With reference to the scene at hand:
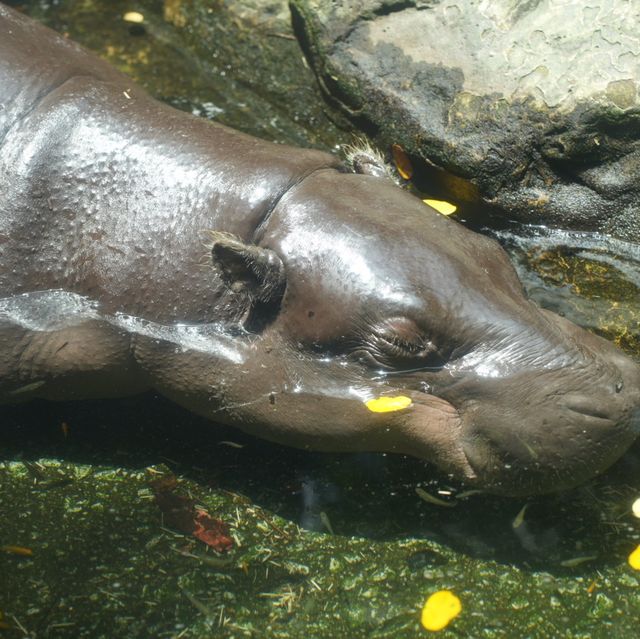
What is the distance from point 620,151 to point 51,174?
3.78 m

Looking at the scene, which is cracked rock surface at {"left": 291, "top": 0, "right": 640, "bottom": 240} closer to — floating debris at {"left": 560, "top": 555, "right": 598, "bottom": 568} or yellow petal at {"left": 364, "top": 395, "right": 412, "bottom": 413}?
yellow petal at {"left": 364, "top": 395, "right": 412, "bottom": 413}

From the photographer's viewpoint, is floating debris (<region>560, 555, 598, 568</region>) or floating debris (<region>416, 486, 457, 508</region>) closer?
floating debris (<region>560, 555, 598, 568</region>)

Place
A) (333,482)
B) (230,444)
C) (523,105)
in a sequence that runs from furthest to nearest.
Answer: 1. (523,105)
2. (230,444)
3. (333,482)

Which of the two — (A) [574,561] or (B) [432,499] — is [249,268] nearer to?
(B) [432,499]

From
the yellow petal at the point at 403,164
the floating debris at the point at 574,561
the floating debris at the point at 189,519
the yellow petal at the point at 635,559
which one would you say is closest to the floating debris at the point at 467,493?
the floating debris at the point at 574,561

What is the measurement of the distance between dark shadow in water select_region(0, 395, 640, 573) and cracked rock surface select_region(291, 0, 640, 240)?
7.01 feet

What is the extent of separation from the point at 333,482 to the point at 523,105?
10.1 ft

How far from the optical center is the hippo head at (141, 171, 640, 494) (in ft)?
16.9

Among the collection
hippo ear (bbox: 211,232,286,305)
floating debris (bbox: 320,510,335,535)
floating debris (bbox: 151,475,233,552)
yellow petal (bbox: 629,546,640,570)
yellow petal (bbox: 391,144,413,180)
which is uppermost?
yellow petal (bbox: 391,144,413,180)

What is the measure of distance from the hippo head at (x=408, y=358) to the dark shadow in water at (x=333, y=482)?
306 mm

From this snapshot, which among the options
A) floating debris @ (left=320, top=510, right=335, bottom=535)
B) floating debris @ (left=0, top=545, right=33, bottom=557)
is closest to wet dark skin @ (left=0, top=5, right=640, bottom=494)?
floating debris @ (left=320, top=510, right=335, bottom=535)

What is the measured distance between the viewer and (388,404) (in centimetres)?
536

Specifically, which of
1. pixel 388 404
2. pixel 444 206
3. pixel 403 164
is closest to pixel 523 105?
pixel 444 206

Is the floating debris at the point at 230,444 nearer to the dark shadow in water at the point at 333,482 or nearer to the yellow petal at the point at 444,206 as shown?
the dark shadow in water at the point at 333,482
